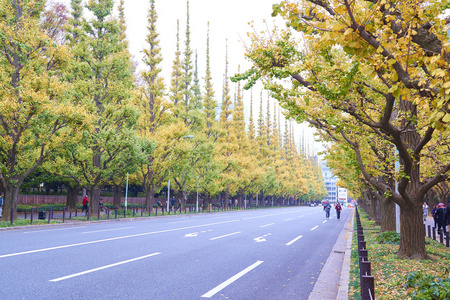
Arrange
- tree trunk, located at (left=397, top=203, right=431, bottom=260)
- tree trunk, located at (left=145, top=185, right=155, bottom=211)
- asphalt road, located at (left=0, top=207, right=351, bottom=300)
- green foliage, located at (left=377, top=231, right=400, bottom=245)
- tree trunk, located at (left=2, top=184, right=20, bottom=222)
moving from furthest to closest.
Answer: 1. tree trunk, located at (left=145, top=185, right=155, bottom=211)
2. tree trunk, located at (left=2, top=184, right=20, bottom=222)
3. green foliage, located at (left=377, top=231, right=400, bottom=245)
4. tree trunk, located at (left=397, top=203, right=431, bottom=260)
5. asphalt road, located at (left=0, top=207, right=351, bottom=300)

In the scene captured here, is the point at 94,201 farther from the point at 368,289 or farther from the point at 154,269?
the point at 368,289

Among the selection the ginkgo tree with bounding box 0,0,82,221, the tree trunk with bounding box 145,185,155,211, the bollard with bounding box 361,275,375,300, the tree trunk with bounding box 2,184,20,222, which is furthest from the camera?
the tree trunk with bounding box 145,185,155,211

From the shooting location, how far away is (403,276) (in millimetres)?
7160

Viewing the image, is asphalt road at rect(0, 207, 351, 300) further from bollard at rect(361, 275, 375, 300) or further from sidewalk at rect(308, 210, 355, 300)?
bollard at rect(361, 275, 375, 300)

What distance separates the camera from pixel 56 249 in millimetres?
10281

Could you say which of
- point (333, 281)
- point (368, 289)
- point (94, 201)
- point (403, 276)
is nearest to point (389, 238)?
point (403, 276)

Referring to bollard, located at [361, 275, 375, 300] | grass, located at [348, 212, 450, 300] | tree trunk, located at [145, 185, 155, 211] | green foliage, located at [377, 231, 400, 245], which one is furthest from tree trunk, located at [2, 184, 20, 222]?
bollard, located at [361, 275, 375, 300]

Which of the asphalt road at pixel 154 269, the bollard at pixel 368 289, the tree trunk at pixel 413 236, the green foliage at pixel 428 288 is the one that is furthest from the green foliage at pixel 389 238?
the bollard at pixel 368 289

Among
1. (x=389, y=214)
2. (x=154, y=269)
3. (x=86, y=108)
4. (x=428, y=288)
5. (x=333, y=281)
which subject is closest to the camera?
(x=428, y=288)

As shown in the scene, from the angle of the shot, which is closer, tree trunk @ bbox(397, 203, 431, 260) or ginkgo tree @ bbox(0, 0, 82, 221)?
tree trunk @ bbox(397, 203, 431, 260)

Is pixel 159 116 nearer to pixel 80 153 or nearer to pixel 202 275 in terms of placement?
pixel 80 153

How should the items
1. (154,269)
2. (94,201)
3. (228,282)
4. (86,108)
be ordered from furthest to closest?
(94,201) < (86,108) < (154,269) < (228,282)

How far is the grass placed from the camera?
5185 millimetres

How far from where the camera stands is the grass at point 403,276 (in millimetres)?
5185
